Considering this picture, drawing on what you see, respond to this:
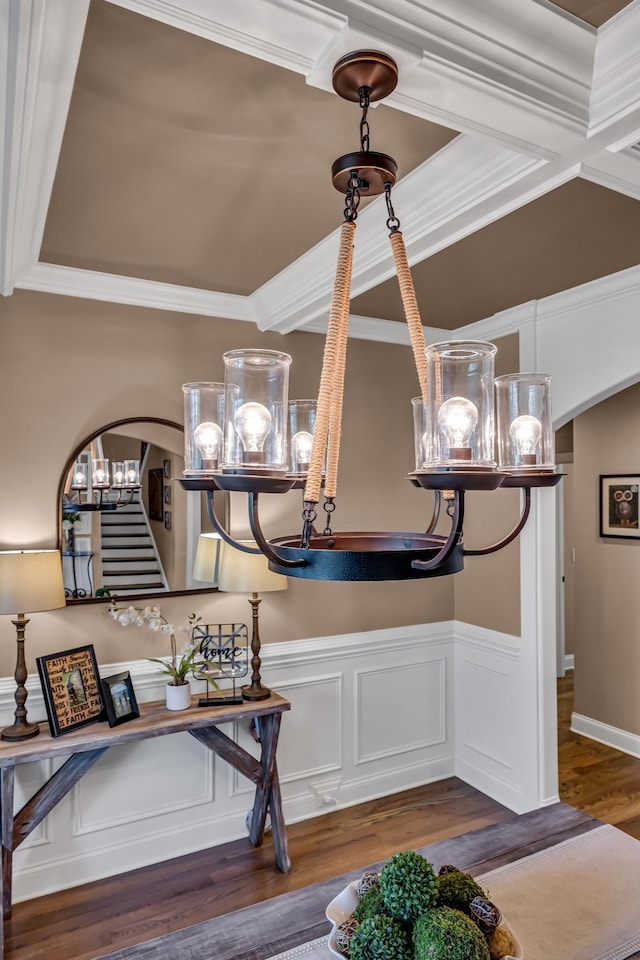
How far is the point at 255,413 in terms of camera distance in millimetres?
1031

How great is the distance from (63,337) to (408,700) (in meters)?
2.60

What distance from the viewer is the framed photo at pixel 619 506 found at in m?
4.01

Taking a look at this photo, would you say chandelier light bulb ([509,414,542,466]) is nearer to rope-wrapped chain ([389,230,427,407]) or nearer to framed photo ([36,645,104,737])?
rope-wrapped chain ([389,230,427,407])

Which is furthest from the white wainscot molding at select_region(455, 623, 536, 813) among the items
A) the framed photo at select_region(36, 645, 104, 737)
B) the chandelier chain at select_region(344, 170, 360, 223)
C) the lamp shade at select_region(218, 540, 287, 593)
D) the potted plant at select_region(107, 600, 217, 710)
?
the chandelier chain at select_region(344, 170, 360, 223)

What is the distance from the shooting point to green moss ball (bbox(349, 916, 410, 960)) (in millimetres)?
1018

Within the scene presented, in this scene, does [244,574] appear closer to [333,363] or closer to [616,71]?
[333,363]

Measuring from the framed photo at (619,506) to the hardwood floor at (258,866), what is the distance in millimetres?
1420

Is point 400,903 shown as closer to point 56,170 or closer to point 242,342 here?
point 56,170

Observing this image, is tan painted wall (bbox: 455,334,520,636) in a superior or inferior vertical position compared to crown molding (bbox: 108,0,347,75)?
inferior

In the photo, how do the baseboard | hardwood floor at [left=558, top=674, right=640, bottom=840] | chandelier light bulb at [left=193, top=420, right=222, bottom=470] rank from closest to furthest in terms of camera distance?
chandelier light bulb at [left=193, top=420, right=222, bottom=470]
hardwood floor at [left=558, top=674, right=640, bottom=840]
the baseboard

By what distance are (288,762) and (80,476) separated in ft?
5.73

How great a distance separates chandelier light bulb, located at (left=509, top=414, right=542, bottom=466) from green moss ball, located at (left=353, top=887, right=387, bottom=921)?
84cm

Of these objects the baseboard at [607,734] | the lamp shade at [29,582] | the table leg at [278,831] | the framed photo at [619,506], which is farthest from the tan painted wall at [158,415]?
the baseboard at [607,734]

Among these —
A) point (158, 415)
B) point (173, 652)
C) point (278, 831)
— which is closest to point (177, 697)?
point (173, 652)
